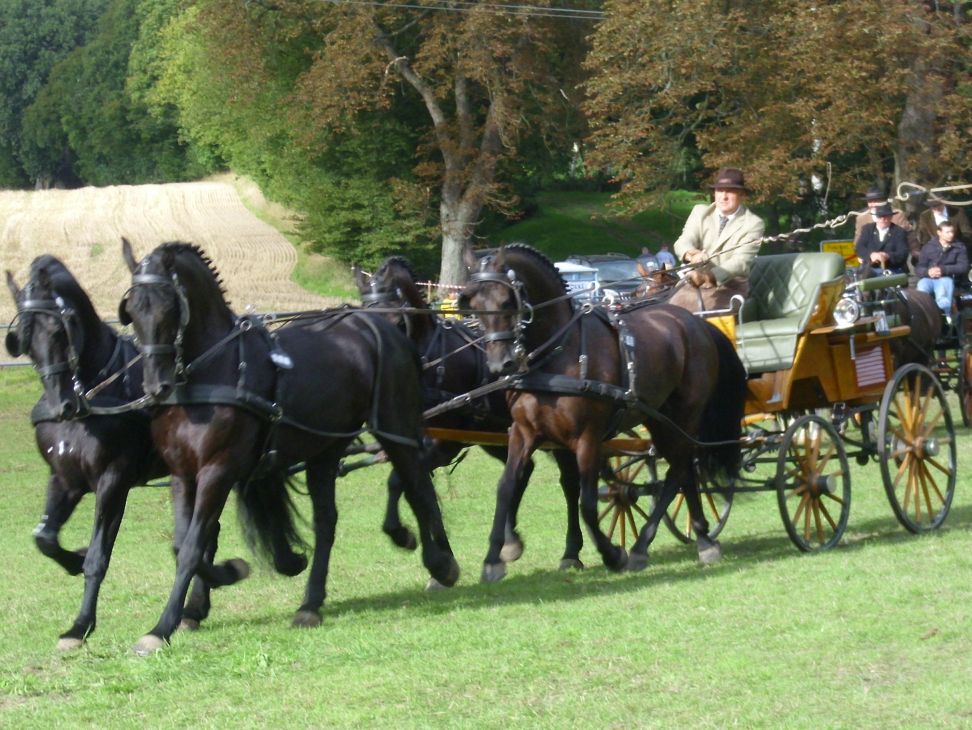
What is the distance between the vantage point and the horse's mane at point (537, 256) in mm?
9234

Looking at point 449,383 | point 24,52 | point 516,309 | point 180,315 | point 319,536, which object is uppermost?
point 24,52

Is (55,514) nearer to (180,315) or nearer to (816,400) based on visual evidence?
(180,315)

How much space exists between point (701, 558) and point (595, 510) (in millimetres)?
1091

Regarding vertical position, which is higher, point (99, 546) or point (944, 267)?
point (944, 267)

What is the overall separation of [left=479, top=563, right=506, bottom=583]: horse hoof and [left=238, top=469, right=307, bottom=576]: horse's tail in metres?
1.09

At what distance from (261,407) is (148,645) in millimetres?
1368

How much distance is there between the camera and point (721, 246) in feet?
34.5

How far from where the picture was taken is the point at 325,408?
27.5 feet

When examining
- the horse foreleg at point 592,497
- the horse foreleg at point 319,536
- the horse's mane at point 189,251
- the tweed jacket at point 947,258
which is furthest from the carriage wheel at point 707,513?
the tweed jacket at point 947,258

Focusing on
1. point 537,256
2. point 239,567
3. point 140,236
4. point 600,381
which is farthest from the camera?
point 140,236

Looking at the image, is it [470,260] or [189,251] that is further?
[470,260]

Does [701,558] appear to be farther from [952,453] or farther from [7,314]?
[7,314]

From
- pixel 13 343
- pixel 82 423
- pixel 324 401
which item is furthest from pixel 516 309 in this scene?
pixel 13 343

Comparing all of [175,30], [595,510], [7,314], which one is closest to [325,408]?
[595,510]
